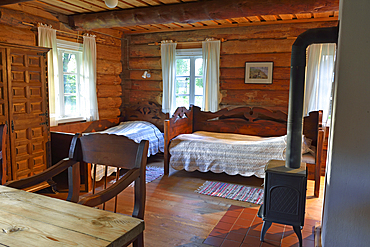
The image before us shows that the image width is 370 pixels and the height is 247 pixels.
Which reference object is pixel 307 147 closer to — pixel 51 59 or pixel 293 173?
pixel 293 173

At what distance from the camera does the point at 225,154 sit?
13.9 ft

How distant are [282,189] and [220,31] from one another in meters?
3.62

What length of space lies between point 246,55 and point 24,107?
3577mm

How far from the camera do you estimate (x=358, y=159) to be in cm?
199

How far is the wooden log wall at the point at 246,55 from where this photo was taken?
5.00m

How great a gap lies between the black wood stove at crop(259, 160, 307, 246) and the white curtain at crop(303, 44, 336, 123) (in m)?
2.46

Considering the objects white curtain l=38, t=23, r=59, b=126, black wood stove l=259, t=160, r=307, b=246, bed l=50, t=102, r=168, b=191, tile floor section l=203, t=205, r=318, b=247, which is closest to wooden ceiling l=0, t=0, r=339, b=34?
white curtain l=38, t=23, r=59, b=126

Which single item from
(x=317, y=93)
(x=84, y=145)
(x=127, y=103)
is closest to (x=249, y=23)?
(x=317, y=93)

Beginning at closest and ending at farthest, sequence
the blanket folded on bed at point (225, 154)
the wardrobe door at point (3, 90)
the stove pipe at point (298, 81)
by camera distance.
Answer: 1. the stove pipe at point (298, 81)
2. the wardrobe door at point (3, 90)
3. the blanket folded on bed at point (225, 154)

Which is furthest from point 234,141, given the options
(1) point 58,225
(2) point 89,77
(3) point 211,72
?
(1) point 58,225

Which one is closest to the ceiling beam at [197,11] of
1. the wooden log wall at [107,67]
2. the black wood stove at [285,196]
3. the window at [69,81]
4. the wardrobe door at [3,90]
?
the window at [69,81]

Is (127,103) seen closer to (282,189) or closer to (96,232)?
(282,189)

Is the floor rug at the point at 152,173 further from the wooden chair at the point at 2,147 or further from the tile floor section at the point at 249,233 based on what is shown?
the wooden chair at the point at 2,147

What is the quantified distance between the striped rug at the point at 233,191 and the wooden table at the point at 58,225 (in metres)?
2.61
